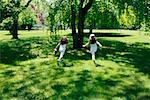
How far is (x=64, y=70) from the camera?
20812 mm

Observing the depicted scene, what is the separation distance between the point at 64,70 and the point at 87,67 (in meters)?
1.55

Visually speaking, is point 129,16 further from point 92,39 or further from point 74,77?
point 74,77

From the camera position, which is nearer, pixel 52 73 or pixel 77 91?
pixel 77 91

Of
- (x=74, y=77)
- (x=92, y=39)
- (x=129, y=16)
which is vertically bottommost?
(x=74, y=77)

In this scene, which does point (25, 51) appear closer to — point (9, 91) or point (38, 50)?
point (38, 50)

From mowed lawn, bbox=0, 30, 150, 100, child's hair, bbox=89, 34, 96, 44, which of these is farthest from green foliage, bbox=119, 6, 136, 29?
child's hair, bbox=89, 34, 96, 44

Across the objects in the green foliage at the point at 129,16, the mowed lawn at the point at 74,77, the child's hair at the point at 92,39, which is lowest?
the mowed lawn at the point at 74,77

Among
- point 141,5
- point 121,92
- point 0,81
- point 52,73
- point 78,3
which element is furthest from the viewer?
point 78,3

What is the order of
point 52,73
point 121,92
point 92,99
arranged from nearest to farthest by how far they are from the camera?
point 92,99 → point 121,92 → point 52,73

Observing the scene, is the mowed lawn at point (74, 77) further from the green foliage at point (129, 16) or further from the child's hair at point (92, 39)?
the green foliage at point (129, 16)

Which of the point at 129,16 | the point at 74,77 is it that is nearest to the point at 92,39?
the point at 74,77

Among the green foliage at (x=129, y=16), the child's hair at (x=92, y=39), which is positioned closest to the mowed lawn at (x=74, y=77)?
the child's hair at (x=92, y=39)

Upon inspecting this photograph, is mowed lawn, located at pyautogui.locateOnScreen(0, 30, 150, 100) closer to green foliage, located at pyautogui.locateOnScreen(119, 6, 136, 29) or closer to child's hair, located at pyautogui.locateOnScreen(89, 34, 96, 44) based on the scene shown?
child's hair, located at pyautogui.locateOnScreen(89, 34, 96, 44)

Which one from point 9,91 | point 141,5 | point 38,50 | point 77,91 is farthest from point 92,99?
point 38,50
